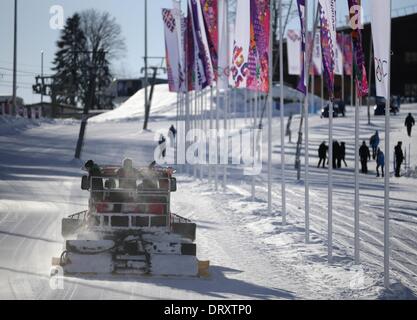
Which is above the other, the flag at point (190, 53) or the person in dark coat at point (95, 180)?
the flag at point (190, 53)

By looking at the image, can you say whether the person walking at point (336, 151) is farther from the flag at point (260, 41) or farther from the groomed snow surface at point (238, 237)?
the flag at point (260, 41)

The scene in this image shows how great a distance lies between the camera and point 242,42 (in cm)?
2523

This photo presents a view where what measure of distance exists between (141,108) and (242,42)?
230 ft

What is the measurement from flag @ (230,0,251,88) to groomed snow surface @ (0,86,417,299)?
13.7 ft

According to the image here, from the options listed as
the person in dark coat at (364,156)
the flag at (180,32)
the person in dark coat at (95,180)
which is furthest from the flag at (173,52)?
the person in dark coat at (95,180)

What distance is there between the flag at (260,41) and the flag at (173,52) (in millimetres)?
13670

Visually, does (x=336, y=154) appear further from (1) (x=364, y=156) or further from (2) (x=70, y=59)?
(2) (x=70, y=59)

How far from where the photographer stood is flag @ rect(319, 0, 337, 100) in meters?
18.0

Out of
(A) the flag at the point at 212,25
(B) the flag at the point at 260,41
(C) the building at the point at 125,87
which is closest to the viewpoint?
(B) the flag at the point at 260,41

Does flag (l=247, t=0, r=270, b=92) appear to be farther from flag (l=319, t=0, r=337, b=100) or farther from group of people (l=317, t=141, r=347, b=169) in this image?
group of people (l=317, t=141, r=347, b=169)

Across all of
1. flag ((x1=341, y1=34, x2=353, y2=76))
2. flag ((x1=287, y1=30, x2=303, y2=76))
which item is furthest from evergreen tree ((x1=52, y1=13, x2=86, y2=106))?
flag ((x1=287, y1=30, x2=303, y2=76))

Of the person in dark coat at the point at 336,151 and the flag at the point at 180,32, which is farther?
the person in dark coat at the point at 336,151

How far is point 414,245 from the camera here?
22250 mm

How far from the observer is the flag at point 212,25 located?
3138 cm
